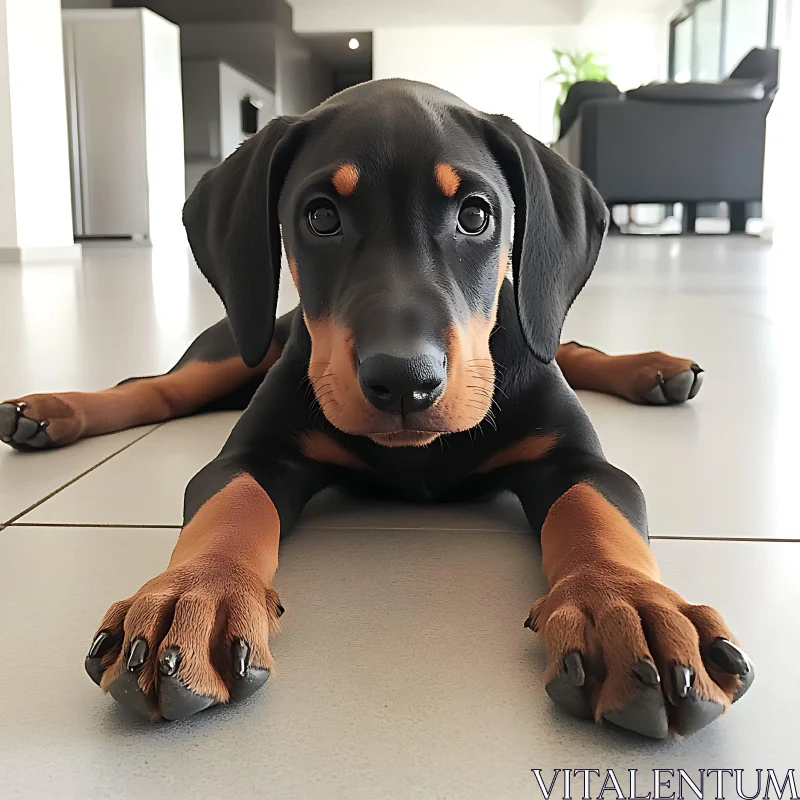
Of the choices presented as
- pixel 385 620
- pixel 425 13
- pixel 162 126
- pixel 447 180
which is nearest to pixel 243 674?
pixel 385 620

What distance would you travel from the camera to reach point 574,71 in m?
17.8

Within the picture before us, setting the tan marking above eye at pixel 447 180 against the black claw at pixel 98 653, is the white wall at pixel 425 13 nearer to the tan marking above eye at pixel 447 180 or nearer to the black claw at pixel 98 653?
the tan marking above eye at pixel 447 180

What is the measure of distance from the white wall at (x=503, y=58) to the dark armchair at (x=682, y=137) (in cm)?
694

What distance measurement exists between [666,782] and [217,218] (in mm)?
1194

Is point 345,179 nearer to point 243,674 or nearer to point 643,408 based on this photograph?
point 243,674

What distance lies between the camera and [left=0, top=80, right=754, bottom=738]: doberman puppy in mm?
915

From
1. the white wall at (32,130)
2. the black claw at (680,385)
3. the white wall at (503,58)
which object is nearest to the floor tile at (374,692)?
the black claw at (680,385)

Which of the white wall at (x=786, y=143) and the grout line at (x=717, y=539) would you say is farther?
the white wall at (x=786, y=143)

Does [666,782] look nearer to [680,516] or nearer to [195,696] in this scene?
[195,696]

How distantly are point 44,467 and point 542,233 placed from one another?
3.52 feet

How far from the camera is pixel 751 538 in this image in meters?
1.46

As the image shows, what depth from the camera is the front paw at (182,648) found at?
0.90 meters

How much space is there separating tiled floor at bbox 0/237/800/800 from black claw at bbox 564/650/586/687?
0.16 ft

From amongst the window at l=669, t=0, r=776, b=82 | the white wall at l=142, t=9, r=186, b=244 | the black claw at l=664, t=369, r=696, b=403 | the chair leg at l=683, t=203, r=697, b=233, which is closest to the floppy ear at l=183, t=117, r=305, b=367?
the black claw at l=664, t=369, r=696, b=403
